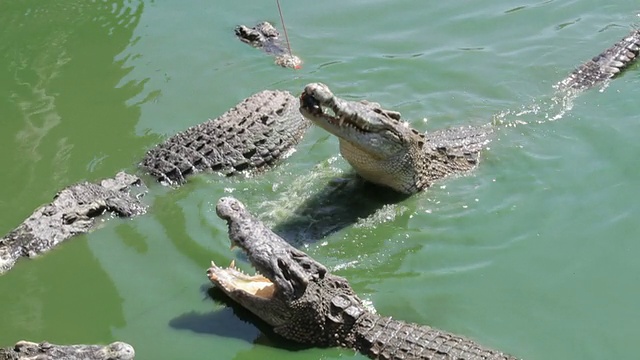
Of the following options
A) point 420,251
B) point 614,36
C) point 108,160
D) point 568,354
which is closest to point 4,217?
point 108,160

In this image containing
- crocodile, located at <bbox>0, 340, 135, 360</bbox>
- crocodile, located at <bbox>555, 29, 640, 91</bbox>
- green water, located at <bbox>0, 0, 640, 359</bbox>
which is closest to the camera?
crocodile, located at <bbox>0, 340, 135, 360</bbox>

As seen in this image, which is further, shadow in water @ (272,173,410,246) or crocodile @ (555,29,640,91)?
crocodile @ (555,29,640,91)

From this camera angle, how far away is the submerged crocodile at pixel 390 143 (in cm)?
720

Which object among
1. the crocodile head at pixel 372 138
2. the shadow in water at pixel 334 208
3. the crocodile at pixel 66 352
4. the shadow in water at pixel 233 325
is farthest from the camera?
the shadow in water at pixel 334 208

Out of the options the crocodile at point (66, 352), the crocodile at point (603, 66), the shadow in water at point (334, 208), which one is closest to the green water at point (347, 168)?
the shadow in water at point (334, 208)

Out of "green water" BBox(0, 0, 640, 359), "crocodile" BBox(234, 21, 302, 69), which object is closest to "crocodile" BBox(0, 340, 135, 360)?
"green water" BBox(0, 0, 640, 359)

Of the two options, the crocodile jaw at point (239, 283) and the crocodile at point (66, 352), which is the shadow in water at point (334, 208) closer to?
the crocodile jaw at point (239, 283)

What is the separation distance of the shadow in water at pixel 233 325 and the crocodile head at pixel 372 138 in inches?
73.2

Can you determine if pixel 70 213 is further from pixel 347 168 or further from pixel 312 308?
pixel 312 308

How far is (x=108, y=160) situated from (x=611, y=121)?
5520 millimetres

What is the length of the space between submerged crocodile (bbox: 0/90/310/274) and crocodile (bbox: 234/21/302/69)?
1.23 m

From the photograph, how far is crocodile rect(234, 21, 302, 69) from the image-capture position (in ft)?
34.8

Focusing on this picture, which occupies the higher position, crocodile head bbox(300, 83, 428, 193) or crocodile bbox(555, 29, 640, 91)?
crocodile head bbox(300, 83, 428, 193)

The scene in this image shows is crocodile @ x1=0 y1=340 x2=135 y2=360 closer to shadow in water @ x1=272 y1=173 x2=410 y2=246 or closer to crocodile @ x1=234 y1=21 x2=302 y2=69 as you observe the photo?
shadow in water @ x1=272 y1=173 x2=410 y2=246
